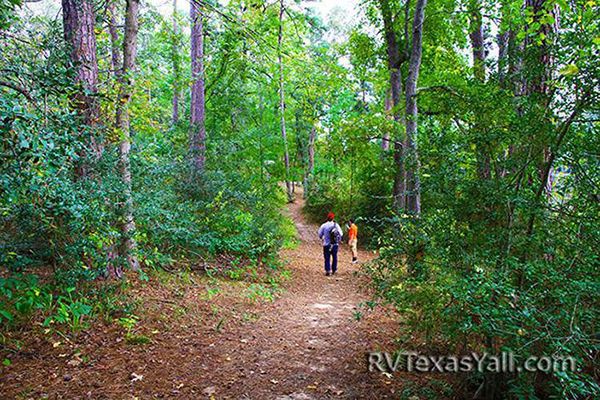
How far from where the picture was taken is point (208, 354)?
176 inches

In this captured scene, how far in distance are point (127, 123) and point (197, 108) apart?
18.1 ft

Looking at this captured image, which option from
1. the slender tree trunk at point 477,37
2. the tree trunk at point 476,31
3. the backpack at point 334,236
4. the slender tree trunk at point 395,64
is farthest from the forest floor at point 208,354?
the tree trunk at point 476,31

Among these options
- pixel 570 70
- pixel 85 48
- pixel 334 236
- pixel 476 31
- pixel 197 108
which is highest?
pixel 476 31

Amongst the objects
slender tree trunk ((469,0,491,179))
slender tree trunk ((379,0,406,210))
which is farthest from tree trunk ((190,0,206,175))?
slender tree trunk ((469,0,491,179))

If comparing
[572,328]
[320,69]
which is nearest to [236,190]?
[320,69]

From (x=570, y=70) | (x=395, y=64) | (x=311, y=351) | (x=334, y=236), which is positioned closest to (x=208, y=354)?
(x=311, y=351)

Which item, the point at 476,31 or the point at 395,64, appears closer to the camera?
the point at 476,31

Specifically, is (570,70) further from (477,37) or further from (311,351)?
(477,37)

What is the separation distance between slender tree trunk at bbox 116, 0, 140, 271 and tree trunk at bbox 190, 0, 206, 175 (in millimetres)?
2688

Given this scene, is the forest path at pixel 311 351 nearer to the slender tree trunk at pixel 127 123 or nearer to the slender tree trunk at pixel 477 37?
the slender tree trunk at pixel 127 123

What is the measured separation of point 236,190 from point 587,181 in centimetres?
760

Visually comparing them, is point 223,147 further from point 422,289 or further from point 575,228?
point 575,228

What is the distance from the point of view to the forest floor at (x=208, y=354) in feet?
11.8

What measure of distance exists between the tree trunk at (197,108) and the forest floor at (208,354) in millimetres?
3446
